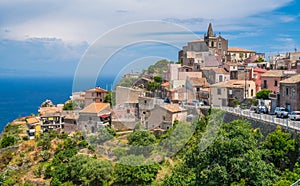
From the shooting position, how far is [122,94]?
14.0m

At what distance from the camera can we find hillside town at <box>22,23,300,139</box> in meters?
15.4

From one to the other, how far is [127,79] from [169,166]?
4708mm

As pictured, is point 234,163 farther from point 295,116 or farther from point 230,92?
point 230,92

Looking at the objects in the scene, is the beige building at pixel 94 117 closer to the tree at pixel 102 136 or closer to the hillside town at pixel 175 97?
the hillside town at pixel 175 97

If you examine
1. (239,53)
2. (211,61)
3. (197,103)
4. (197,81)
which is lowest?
(197,103)

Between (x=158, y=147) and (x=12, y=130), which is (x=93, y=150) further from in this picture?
(x=12, y=130)

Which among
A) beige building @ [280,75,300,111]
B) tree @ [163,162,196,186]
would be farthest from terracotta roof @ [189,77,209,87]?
tree @ [163,162,196,186]

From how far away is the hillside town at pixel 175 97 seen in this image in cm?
1540

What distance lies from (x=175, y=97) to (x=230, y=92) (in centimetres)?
310

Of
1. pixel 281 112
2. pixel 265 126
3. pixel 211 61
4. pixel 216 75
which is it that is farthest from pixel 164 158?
pixel 211 61

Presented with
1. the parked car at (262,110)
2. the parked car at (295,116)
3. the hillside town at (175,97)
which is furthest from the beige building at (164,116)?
the parked car at (295,116)

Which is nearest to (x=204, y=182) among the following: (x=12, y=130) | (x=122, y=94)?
(x=122, y=94)

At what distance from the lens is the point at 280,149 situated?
10711 mm

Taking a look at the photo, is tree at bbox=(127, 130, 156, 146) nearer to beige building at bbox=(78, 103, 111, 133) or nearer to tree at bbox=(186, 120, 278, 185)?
beige building at bbox=(78, 103, 111, 133)
